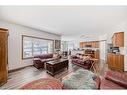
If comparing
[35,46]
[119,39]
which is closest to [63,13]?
[119,39]

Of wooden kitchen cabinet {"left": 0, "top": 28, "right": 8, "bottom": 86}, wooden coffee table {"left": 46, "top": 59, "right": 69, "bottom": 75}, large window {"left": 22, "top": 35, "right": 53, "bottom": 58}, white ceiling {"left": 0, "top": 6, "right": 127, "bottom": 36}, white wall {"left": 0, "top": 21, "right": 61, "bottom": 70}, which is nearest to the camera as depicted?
white ceiling {"left": 0, "top": 6, "right": 127, "bottom": 36}

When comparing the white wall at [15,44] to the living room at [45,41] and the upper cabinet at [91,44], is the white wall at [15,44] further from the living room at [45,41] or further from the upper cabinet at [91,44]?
the upper cabinet at [91,44]

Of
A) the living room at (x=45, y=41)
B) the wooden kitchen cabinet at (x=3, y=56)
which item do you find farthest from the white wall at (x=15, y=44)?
the wooden kitchen cabinet at (x=3, y=56)

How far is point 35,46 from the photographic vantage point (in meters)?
6.72

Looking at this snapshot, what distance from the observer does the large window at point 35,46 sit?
5.84 m

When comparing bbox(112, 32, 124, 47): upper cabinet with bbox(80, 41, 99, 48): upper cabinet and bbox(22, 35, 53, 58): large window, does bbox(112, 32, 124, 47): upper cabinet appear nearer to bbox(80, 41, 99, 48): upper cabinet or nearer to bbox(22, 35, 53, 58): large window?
bbox(22, 35, 53, 58): large window

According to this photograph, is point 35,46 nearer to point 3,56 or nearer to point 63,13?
point 3,56

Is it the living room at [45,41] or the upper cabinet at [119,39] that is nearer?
the living room at [45,41]

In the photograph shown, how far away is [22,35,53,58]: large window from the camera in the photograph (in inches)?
230

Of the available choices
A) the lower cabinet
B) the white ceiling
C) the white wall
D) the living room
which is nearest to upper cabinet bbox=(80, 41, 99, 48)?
the living room
